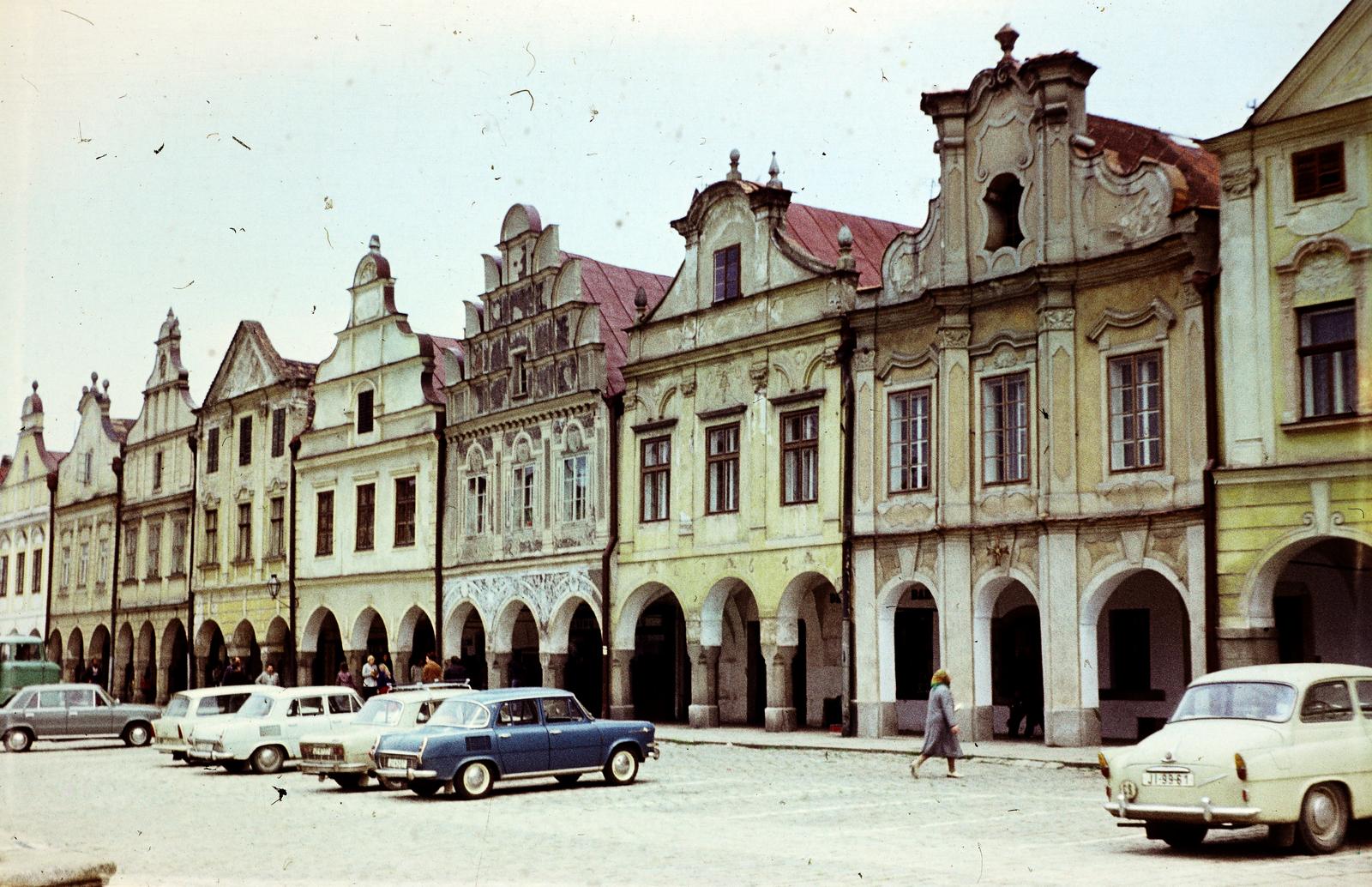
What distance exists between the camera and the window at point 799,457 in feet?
108

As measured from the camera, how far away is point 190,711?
28906 millimetres

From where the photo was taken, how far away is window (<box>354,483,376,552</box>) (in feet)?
155

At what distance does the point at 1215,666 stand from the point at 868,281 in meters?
14.8

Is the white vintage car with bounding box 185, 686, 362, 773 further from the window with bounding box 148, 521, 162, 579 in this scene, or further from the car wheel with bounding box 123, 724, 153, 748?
the window with bounding box 148, 521, 162, 579

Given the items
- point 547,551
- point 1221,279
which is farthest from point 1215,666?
point 547,551

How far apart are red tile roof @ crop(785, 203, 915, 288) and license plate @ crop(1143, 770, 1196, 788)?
23365 mm

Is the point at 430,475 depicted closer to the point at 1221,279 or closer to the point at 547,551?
the point at 547,551

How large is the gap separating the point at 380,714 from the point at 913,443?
11898 millimetres

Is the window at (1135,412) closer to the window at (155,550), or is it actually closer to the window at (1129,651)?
the window at (1129,651)

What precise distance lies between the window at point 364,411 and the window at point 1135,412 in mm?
25677

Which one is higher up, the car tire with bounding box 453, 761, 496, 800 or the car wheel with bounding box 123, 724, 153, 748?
the car tire with bounding box 453, 761, 496, 800

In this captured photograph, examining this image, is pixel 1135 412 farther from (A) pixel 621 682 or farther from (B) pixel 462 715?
(A) pixel 621 682

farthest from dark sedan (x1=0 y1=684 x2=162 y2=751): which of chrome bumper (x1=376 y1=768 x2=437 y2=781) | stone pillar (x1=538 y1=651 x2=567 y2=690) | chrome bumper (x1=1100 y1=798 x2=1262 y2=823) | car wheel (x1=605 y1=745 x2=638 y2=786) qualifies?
chrome bumper (x1=1100 y1=798 x2=1262 y2=823)

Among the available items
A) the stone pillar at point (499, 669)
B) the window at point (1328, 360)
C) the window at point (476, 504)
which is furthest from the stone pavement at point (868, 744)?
the window at point (476, 504)
